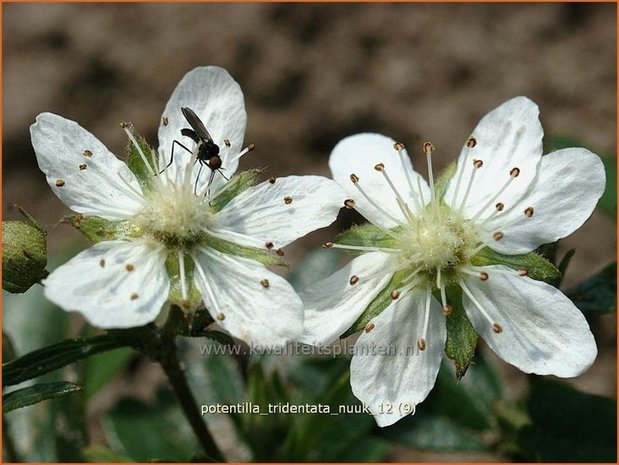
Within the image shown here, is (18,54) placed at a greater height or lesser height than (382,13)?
greater

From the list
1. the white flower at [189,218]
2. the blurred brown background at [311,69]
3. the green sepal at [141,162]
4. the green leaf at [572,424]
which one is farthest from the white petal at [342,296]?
the blurred brown background at [311,69]

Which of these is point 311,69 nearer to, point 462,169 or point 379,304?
point 462,169

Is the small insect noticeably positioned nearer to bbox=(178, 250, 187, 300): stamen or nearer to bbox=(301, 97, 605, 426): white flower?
bbox=(178, 250, 187, 300): stamen

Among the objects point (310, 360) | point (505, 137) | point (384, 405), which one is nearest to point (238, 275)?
point (384, 405)

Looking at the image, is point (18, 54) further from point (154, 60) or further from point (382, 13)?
point (382, 13)

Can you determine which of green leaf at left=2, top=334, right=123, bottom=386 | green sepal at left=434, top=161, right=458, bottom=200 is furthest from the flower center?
green sepal at left=434, top=161, right=458, bottom=200
